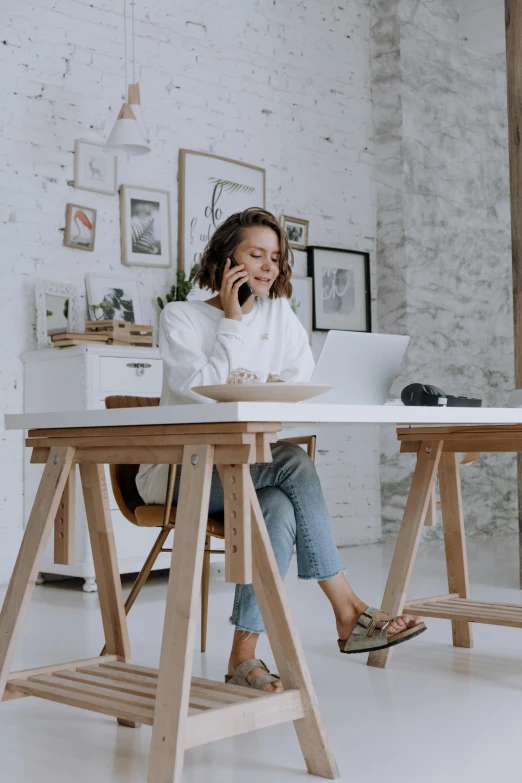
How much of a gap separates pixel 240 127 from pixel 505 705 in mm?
4026

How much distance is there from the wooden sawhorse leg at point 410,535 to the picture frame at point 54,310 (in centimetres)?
230

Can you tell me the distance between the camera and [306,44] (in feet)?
19.5

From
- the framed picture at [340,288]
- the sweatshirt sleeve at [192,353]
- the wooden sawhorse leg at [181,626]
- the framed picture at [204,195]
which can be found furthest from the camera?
the framed picture at [340,288]

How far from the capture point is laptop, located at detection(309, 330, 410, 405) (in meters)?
2.25

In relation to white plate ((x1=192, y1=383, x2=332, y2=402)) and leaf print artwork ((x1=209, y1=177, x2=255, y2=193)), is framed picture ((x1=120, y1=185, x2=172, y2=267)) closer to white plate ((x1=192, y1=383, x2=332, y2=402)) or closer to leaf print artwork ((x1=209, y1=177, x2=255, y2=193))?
leaf print artwork ((x1=209, y1=177, x2=255, y2=193))

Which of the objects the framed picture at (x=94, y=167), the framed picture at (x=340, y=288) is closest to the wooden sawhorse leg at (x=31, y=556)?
the framed picture at (x=94, y=167)

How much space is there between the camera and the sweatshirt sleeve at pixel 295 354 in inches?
111

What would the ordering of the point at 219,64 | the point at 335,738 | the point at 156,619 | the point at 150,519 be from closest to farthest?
the point at 335,738
the point at 150,519
the point at 156,619
the point at 219,64

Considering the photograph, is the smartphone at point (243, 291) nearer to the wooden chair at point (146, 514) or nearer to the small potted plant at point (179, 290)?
the wooden chair at point (146, 514)

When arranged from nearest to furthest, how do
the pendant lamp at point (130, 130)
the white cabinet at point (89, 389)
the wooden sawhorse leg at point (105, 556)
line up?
the wooden sawhorse leg at point (105, 556) → the white cabinet at point (89, 389) → the pendant lamp at point (130, 130)

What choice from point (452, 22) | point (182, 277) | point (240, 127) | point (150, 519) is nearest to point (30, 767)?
point (150, 519)

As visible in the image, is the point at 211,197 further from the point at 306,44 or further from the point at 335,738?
the point at 335,738

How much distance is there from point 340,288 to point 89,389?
230 cm

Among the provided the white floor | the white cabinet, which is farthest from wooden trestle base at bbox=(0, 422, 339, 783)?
the white cabinet
